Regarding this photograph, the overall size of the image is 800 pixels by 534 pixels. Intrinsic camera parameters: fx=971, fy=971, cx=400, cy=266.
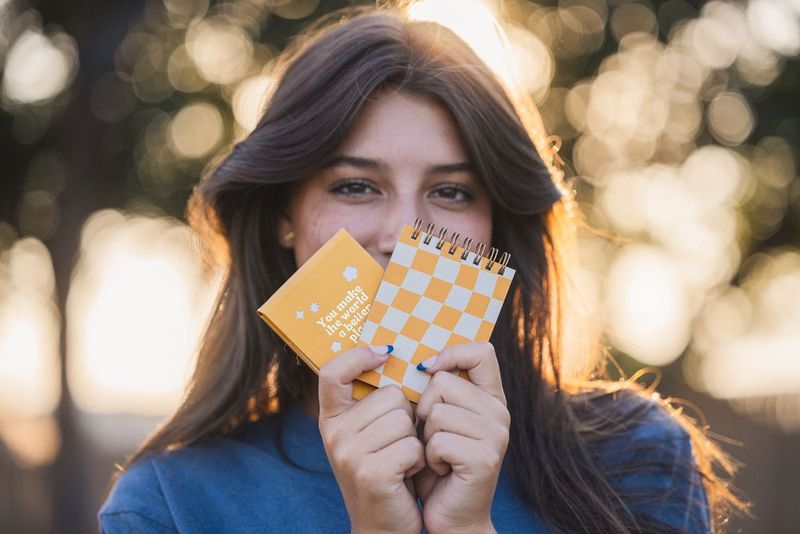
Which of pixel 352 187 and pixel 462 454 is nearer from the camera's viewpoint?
pixel 462 454

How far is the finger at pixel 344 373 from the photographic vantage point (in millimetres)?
2143

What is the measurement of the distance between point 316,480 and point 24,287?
6.43 meters

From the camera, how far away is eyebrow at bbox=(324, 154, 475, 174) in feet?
8.84

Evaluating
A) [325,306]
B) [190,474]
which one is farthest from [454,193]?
[190,474]

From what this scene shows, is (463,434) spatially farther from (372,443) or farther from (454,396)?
(372,443)

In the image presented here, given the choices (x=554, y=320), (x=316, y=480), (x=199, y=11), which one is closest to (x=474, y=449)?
(x=316, y=480)

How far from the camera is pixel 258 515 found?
2721mm

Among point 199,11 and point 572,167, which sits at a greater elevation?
point 199,11

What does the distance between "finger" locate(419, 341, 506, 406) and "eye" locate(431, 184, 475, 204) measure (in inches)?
26.4

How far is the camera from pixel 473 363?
2176mm

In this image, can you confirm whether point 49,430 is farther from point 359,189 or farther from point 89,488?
point 359,189

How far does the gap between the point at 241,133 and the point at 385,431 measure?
5758mm

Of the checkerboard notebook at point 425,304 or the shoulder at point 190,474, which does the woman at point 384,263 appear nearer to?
the shoulder at point 190,474

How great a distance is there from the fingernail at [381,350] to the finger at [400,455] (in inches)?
7.6
